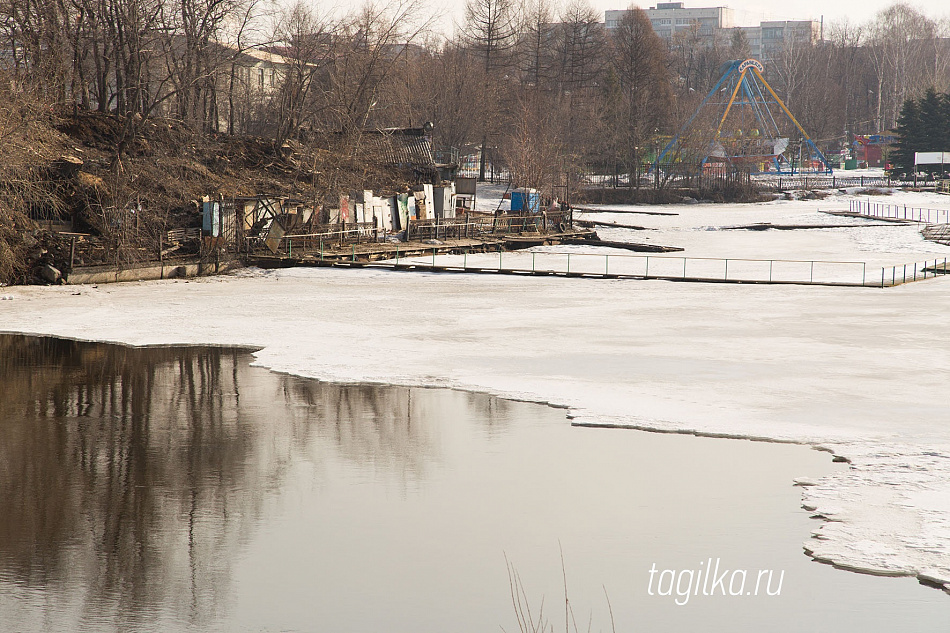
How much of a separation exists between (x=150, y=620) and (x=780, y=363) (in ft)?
45.6

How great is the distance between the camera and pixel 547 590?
862cm

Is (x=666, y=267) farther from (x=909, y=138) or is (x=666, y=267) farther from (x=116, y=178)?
(x=909, y=138)

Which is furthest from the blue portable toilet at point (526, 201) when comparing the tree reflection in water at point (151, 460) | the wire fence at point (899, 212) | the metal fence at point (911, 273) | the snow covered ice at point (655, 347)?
the tree reflection in water at point (151, 460)

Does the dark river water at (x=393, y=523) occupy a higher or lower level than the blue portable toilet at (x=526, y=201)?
lower

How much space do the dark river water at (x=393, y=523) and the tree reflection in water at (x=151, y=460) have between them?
0.13 ft

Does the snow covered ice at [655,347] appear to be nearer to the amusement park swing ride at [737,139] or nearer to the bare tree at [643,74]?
the amusement park swing ride at [737,139]

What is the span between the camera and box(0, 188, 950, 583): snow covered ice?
11.4m

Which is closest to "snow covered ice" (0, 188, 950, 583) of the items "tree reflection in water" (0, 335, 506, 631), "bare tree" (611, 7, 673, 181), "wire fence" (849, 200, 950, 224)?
"tree reflection in water" (0, 335, 506, 631)

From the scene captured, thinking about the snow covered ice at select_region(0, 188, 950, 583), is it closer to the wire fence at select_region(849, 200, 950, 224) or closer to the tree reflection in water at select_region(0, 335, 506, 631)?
the tree reflection in water at select_region(0, 335, 506, 631)

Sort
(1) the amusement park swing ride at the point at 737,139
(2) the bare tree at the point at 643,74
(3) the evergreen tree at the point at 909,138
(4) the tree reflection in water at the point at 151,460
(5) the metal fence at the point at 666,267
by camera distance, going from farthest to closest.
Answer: (2) the bare tree at the point at 643,74 < (3) the evergreen tree at the point at 909,138 < (1) the amusement park swing ride at the point at 737,139 < (5) the metal fence at the point at 666,267 < (4) the tree reflection in water at the point at 151,460

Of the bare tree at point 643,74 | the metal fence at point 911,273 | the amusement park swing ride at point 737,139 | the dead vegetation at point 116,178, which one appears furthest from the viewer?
the bare tree at point 643,74

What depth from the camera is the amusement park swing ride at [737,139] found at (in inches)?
3622

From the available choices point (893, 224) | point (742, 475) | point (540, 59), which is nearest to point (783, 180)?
point (540, 59)

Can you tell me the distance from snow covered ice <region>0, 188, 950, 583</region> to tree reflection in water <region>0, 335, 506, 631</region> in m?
1.73
